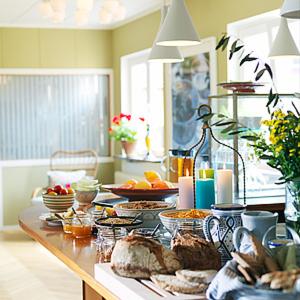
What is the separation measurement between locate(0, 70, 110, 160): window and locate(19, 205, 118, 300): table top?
4935mm

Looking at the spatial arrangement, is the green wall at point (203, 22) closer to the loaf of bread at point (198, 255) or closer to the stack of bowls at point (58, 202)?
the stack of bowls at point (58, 202)

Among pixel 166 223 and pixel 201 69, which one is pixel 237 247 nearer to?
pixel 166 223

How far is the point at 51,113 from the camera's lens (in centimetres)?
845

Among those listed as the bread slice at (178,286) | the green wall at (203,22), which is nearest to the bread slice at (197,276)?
the bread slice at (178,286)

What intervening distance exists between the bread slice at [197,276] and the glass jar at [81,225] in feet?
3.59

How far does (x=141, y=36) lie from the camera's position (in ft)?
25.1

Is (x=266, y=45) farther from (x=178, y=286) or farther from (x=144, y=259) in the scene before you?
(x=178, y=286)

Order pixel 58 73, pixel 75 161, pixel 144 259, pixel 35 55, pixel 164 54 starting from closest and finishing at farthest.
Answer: pixel 144 259 → pixel 164 54 → pixel 35 55 → pixel 58 73 → pixel 75 161

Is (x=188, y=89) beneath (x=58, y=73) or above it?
beneath

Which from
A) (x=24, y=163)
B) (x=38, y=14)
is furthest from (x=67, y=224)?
Answer: (x=24, y=163)

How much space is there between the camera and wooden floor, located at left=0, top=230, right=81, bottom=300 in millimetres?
5293

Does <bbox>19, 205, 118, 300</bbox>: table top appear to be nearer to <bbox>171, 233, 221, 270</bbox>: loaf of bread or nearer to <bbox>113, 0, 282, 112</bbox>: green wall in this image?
<bbox>171, 233, 221, 270</bbox>: loaf of bread

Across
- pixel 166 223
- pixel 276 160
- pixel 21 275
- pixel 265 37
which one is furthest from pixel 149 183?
pixel 21 275

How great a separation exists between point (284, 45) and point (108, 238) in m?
2.17
